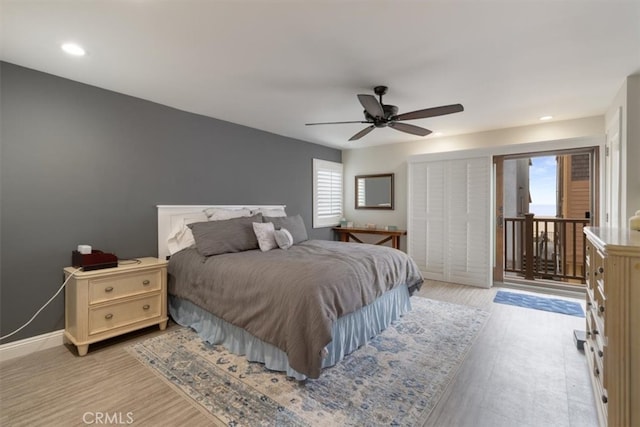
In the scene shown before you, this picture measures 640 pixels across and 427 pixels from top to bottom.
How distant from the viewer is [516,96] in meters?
3.10

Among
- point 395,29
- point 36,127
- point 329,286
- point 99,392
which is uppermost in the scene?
point 395,29

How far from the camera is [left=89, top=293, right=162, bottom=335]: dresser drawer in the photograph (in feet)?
8.08

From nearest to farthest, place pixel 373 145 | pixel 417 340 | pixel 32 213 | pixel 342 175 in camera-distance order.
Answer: pixel 32 213
pixel 417 340
pixel 373 145
pixel 342 175

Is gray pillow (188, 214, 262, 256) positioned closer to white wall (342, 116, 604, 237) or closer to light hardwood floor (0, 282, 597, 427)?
light hardwood floor (0, 282, 597, 427)

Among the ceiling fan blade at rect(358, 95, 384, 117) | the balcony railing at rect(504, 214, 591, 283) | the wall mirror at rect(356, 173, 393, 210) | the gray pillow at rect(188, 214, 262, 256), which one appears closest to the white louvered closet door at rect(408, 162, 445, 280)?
the wall mirror at rect(356, 173, 393, 210)

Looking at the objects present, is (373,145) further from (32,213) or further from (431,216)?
(32,213)

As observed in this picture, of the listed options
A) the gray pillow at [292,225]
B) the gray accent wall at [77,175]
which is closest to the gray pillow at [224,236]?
the gray pillow at [292,225]

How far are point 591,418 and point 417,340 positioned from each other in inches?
48.2

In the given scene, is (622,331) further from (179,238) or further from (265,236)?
(179,238)

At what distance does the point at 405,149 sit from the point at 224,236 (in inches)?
146

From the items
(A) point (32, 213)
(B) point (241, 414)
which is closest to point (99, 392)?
(B) point (241, 414)

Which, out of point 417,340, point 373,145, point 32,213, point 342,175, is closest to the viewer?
point 32,213

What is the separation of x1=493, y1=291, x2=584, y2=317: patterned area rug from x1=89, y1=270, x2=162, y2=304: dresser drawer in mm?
4136

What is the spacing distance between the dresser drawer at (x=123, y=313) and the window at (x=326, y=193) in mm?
3114
